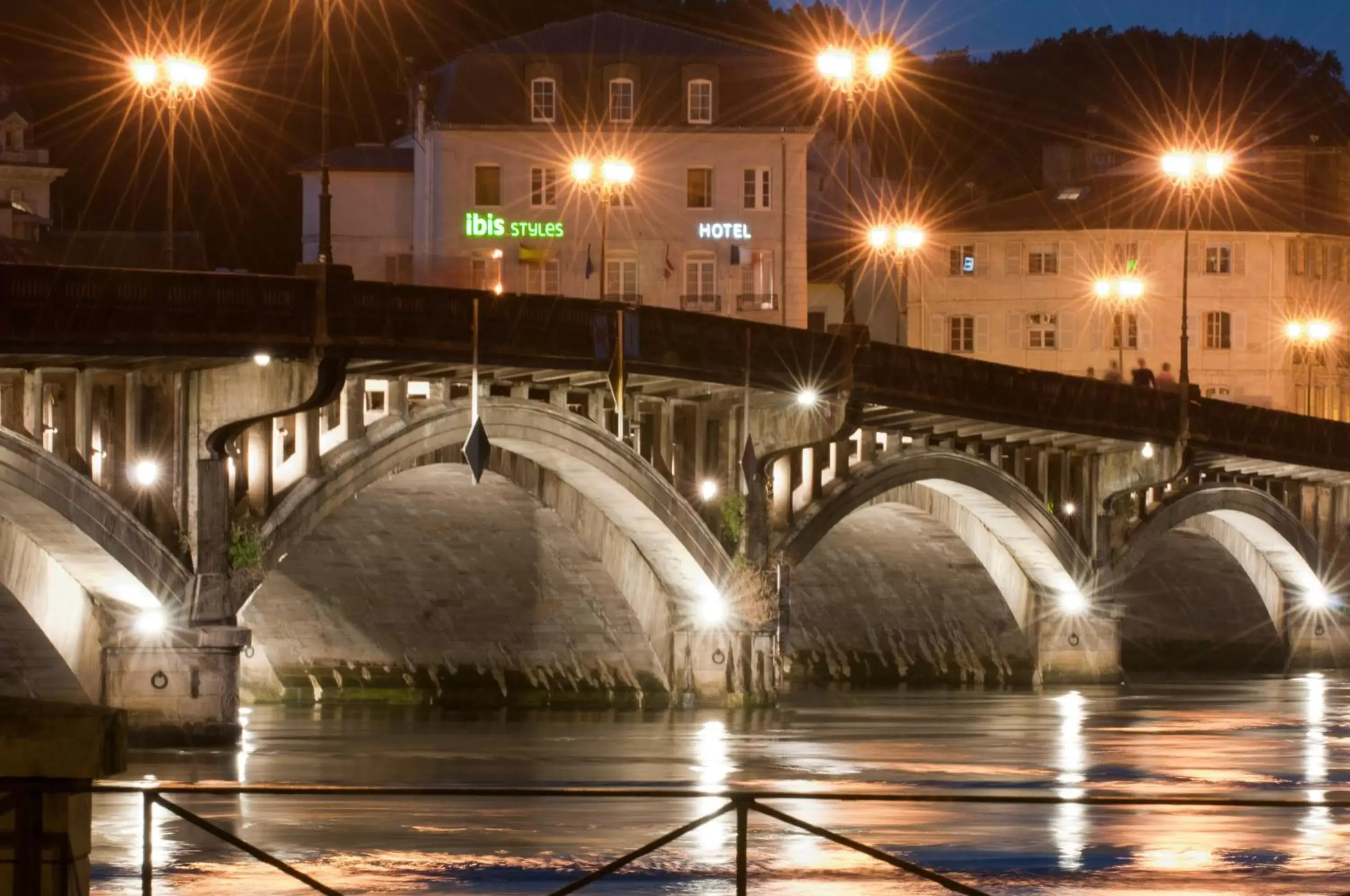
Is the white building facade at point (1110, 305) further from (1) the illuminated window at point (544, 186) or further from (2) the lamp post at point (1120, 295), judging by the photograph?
(1) the illuminated window at point (544, 186)

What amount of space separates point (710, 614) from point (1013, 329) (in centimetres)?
6475

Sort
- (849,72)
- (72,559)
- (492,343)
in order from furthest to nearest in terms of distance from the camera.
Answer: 1. (849,72)
2. (492,343)
3. (72,559)

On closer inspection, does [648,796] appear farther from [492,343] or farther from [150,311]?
[492,343]

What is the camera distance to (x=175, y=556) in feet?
153

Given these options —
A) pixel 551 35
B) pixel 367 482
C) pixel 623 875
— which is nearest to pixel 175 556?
pixel 367 482

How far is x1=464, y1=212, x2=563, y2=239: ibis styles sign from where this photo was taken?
102188 millimetres

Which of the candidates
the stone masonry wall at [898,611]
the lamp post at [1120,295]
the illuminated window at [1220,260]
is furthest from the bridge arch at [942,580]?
the illuminated window at [1220,260]

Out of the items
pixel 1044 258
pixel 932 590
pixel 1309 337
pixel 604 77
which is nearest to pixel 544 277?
pixel 604 77

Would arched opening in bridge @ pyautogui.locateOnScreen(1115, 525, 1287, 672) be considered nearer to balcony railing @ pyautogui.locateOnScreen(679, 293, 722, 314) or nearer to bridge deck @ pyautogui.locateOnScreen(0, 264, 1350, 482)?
balcony railing @ pyautogui.locateOnScreen(679, 293, 722, 314)

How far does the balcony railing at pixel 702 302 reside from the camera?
102438mm

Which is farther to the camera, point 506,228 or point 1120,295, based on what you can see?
point 506,228

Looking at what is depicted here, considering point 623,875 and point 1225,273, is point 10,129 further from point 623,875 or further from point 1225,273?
point 623,875

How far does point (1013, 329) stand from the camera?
12356 cm

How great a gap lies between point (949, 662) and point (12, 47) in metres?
75.4
